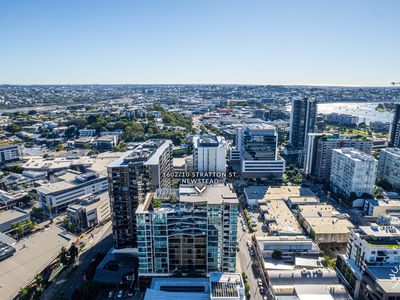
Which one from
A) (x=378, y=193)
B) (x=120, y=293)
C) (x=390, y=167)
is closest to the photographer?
(x=120, y=293)

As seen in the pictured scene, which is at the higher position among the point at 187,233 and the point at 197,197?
the point at 197,197

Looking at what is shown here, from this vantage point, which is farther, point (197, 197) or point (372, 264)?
point (197, 197)

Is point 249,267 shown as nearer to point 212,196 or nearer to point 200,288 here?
point 200,288

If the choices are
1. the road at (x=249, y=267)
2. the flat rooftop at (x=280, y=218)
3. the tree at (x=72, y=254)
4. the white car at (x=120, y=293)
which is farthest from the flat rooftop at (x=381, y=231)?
the tree at (x=72, y=254)

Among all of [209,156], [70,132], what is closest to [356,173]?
[209,156]

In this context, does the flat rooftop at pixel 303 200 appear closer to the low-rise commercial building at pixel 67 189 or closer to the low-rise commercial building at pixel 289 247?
the low-rise commercial building at pixel 289 247

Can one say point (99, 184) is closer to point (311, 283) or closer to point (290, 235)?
point (290, 235)

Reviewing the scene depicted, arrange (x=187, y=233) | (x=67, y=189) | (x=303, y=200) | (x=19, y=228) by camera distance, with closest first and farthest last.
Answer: (x=187, y=233), (x=19, y=228), (x=67, y=189), (x=303, y=200)
